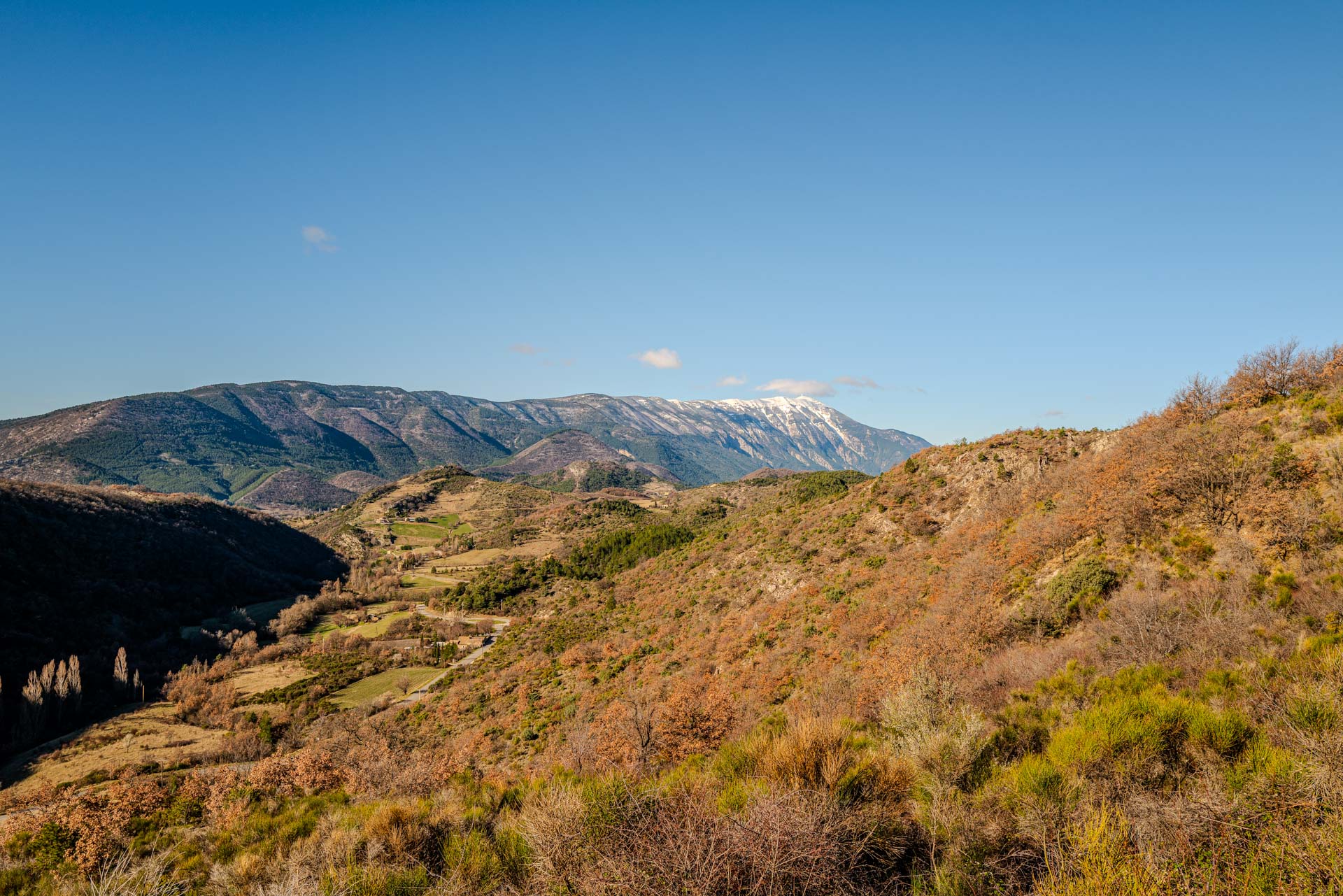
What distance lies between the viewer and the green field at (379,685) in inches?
2237

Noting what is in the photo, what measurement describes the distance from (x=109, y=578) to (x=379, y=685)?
188 ft

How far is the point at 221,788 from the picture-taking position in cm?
1404

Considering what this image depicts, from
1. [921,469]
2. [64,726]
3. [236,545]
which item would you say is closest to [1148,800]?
[921,469]

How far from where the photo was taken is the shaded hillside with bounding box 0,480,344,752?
65.3 meters

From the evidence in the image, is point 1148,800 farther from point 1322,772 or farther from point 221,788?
point 221,788

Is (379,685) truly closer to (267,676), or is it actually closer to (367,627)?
(267,676)

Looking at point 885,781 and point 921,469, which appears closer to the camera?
point 885,781

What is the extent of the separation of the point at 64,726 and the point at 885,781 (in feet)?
282

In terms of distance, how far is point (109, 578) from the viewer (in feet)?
267

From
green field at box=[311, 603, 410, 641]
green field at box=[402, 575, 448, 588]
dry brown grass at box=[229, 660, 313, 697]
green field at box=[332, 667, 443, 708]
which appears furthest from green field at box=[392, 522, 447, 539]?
green field at box=[332, 667, 443, 708]

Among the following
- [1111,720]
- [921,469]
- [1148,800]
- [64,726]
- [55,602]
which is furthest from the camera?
[55,602]

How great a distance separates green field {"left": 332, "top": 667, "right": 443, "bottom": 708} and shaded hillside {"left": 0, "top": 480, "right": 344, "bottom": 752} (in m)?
29.1

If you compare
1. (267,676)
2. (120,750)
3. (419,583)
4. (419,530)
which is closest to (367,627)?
(267,676)

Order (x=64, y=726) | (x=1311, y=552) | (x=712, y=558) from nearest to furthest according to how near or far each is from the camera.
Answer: (x=1311, y=552) < (x=712, y=558) < (x=64, y=726)
